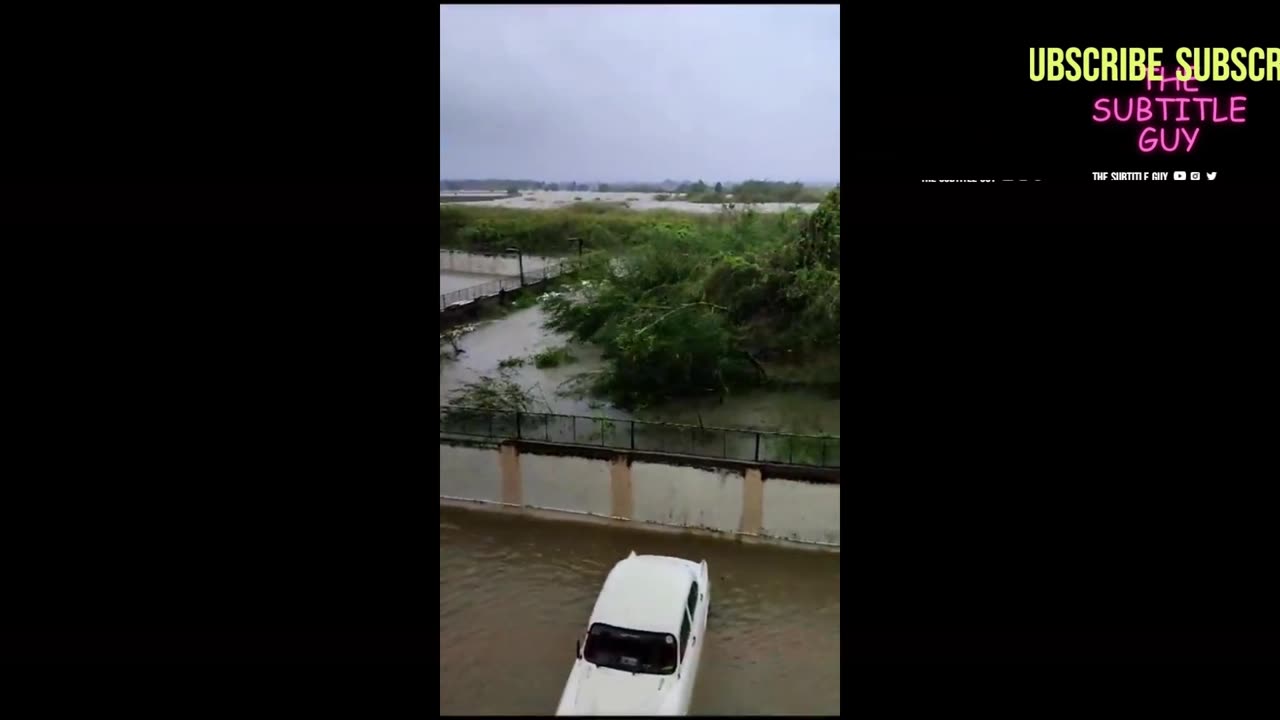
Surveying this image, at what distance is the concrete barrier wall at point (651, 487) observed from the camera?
6.80 meters

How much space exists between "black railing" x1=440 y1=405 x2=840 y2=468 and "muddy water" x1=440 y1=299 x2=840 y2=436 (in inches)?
27.1

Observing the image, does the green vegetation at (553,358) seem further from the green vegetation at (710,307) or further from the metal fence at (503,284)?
the metal fence at (503,284)

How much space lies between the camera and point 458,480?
303 inches

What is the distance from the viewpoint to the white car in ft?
14.7

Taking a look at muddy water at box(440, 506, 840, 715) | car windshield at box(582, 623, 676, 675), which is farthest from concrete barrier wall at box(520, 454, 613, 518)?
car windshield at box(582, 623, 676, 675)

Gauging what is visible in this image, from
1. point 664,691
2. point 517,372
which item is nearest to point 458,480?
point 517,372

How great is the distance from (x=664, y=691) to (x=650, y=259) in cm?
778

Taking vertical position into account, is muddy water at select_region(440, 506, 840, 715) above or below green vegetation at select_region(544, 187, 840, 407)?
below

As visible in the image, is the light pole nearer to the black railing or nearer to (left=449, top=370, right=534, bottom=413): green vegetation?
(left=449, top=370, right=534, bottom=413): green vegetation

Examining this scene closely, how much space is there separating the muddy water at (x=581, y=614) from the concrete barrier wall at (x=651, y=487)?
0.59ft

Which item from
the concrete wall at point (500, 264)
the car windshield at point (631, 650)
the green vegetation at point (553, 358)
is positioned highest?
the concrete wall at point (500, 264)

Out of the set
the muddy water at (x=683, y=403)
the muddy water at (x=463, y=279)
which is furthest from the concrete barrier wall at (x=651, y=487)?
the muddy water at (x=463, y=279)

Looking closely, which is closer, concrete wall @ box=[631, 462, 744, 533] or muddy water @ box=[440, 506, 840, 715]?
muddy water @ box=[440, 506, 840, 715]

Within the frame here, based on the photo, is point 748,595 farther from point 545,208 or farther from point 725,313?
point 545,208
